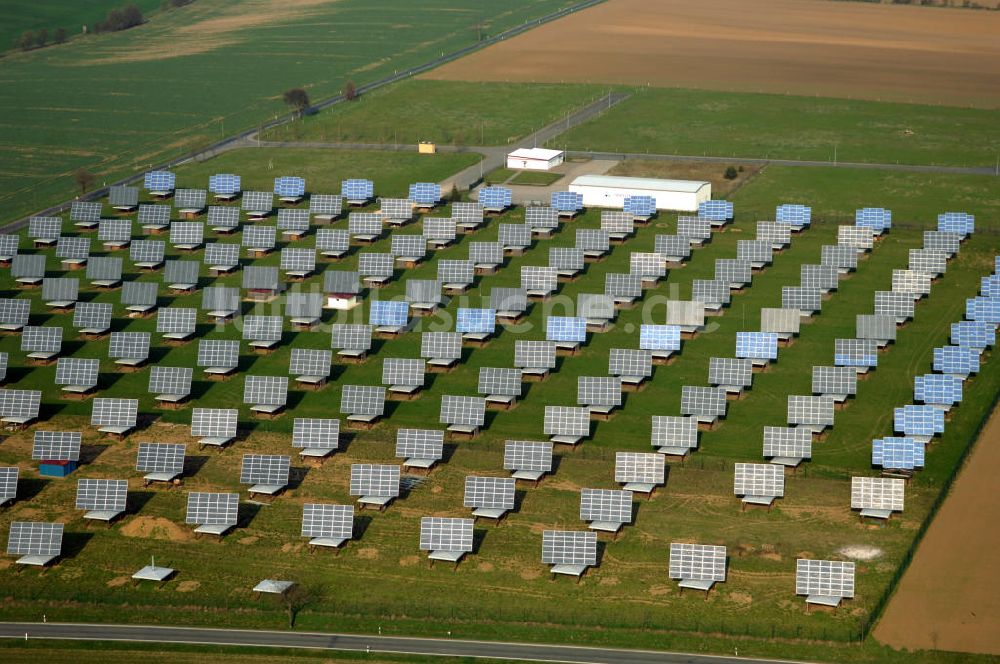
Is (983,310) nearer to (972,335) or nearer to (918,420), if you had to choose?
(972,335)

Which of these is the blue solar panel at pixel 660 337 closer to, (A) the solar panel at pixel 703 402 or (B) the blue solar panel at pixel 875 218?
(A) the solar panel at pixel 703 402

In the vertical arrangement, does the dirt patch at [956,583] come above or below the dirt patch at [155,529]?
below

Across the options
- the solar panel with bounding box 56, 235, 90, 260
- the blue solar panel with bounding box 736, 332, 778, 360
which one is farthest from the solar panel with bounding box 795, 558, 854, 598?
the solar panel with bounding box 56, 235, 90, 260

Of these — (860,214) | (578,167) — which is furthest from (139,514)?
(578,167)

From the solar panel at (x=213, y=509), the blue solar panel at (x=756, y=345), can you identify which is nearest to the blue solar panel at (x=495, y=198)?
the blue solar panel at (x=756, y=345)

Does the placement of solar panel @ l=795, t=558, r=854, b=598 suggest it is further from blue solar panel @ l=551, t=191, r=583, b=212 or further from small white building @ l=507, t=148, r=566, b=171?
small white building @ l=507, t=148, r=566, b=171

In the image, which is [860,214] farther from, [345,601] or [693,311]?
[345,601]
